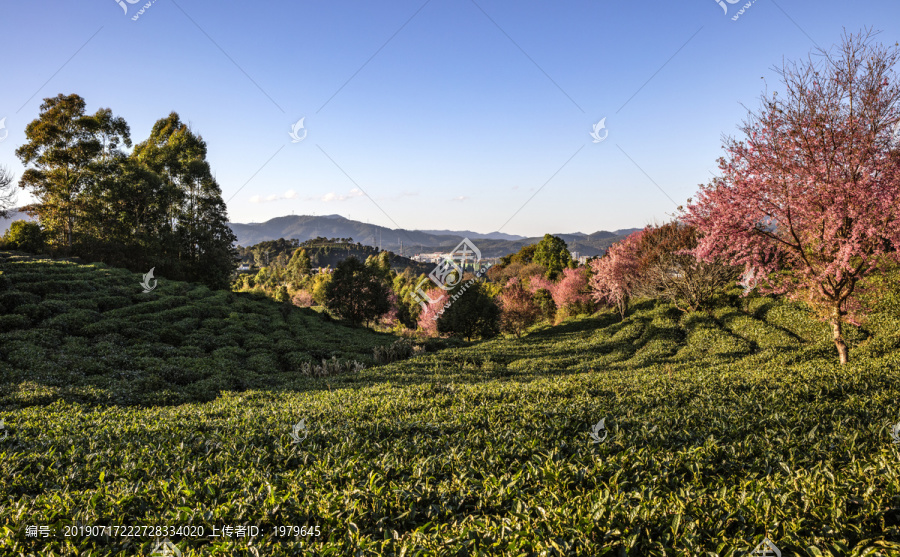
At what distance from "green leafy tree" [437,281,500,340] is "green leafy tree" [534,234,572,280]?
2252 centimetres

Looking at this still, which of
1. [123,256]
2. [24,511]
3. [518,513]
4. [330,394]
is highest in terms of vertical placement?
[123,256]

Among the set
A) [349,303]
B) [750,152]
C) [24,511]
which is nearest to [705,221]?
[750,152]

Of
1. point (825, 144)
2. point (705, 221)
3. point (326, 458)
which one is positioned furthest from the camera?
point (705, 221)

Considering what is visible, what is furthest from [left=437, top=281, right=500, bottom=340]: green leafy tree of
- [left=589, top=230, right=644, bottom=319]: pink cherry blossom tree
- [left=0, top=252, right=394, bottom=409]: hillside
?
[left=589, top=230, right=644, bottom=319]: pink cherry blossom tree

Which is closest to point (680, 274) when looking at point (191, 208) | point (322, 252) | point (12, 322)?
point (12, 322)

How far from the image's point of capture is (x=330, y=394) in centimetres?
827

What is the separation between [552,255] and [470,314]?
26.8m

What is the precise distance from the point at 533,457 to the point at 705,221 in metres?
8.21

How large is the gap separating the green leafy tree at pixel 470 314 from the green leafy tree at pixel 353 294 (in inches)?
273

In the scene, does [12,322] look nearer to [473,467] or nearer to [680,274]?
[473,467]

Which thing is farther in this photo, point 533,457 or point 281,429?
point 281,429

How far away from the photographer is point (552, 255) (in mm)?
51594

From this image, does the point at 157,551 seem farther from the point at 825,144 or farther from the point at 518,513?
the point at 825,144

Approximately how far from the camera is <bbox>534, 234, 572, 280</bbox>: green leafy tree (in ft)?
164
